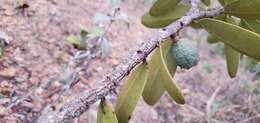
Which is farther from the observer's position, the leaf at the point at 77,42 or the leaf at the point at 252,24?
the leaf at the point at 77,42

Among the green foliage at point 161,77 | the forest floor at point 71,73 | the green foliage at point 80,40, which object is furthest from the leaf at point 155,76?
the green foliage at point 80,40

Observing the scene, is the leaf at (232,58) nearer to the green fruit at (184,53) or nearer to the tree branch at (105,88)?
the green fruit at (184,53)

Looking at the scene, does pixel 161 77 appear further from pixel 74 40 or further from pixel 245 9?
pixel 74 40

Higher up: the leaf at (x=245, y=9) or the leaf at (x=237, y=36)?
the leaf at (x=245, y=9)

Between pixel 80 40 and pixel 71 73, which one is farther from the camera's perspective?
pixel 80 40

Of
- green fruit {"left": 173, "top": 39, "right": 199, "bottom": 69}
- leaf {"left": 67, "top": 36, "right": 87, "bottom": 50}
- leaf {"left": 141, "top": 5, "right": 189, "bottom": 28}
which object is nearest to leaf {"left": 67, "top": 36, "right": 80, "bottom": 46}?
leaf {"left": 67, "top": 36, "right": 87, "bottom": 50}

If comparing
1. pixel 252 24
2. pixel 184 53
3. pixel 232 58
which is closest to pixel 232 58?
pixel 232 58
